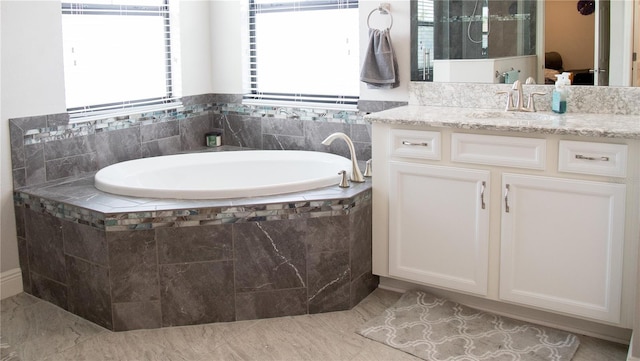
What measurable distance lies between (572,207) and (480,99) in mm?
925

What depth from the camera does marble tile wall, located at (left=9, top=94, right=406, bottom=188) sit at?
3.67 m

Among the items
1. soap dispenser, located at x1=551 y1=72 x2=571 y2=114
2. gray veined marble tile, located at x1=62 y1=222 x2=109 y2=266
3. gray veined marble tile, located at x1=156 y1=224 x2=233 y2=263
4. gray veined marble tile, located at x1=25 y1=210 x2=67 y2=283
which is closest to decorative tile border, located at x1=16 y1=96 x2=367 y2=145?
gray veined marble tile, located at x1=25 y1=210 x2=67 y2=283

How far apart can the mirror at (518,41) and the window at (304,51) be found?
0.52 meters

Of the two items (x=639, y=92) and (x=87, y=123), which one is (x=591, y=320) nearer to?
(x=639, y=92)

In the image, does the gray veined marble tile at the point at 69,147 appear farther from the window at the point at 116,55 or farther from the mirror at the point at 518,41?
the mirror at the point at 518,41

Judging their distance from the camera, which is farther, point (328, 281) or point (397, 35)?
point (397, 35)

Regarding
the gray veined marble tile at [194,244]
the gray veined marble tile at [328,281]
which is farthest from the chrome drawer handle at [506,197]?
the gray veined marble tile at [194,244]

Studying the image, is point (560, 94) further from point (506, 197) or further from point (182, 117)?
point (182, 117)

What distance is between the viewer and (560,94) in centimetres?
330

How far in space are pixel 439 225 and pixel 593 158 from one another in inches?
30.2

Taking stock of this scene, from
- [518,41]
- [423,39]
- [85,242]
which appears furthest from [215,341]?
[518,41]

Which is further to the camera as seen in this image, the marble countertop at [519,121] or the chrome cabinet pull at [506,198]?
the chrome cabinet pull at [506,198]

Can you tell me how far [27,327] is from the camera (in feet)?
10.7

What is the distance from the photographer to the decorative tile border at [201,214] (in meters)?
3.10
